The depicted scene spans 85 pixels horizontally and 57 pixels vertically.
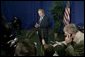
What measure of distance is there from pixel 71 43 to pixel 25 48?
0.46m

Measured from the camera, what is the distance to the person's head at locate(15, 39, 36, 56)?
2514mm

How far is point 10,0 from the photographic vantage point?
256 cm

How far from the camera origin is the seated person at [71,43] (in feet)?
8.27

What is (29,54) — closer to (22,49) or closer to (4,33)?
(22,49)

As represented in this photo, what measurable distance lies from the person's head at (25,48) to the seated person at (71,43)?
16cm

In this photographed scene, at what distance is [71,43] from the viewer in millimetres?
2545

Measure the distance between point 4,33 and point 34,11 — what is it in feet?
1.21

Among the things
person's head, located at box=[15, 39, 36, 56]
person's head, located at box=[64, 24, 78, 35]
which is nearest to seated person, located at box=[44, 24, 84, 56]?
person's head, located at box=[64, 24, 78, 35]

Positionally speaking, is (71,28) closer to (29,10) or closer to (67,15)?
(67,15)

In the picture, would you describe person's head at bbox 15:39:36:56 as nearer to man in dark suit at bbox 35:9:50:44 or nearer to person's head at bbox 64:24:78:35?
man in dark suit at bbox 35:9:50:44

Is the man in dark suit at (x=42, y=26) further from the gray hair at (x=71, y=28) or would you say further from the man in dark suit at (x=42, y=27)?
the gray hair at (x=71, y=28)

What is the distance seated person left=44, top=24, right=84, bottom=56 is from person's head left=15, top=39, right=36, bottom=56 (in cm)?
16

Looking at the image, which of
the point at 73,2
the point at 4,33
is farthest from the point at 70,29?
the point at 4,33

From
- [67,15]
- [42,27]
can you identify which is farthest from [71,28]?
[42,27]
